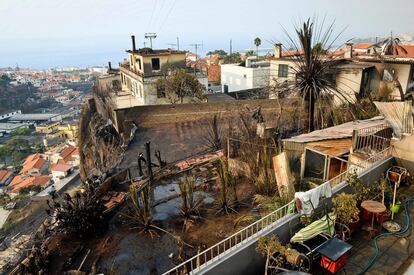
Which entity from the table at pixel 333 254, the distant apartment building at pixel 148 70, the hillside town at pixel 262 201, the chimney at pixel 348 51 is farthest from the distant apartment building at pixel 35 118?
the table at pixel 333 254

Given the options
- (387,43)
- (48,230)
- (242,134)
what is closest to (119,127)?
(242,134)

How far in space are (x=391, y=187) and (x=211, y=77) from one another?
42.2m

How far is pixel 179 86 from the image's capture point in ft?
86.4

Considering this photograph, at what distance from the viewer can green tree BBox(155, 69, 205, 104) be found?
26066 millimetres

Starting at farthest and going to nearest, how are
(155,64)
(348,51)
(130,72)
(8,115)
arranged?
1. (8,115)
2. (130,72)
3. (155,64)
4. (348,51)

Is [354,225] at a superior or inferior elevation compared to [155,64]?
inferior

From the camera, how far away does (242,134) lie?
1242 cm

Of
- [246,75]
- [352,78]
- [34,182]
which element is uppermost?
[352,78]

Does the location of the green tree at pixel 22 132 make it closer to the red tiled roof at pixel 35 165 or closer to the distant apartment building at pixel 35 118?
the distant apartment building at pixel 35 118

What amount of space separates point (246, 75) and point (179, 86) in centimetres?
1378

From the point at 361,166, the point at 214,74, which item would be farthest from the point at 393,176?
the point at 214,74

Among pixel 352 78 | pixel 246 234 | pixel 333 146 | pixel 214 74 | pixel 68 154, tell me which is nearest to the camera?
pixel 246 234

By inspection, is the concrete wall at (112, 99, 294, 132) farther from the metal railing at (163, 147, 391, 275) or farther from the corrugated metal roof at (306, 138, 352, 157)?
Answer: the metal railing at (163, 147, 391, 275)

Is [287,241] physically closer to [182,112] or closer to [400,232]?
[400,232]
